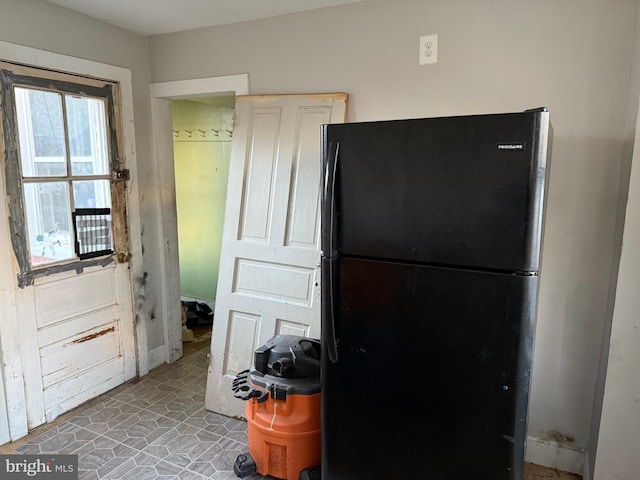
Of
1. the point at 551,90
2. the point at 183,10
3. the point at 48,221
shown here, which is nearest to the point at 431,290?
the point at 551,90

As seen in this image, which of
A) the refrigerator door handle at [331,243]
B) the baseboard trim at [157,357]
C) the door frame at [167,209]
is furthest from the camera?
the baseboard trim at [157,357]

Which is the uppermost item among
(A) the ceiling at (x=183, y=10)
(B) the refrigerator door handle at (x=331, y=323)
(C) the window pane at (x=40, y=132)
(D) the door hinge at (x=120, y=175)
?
(A) the ceiling at (x=183, y=10)

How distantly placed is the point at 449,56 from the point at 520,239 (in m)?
1.16

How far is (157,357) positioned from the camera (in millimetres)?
3193

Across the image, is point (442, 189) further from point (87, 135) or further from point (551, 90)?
point (87, 135)

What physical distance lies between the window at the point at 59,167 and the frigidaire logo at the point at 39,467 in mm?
910

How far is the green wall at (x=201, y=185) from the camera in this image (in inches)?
164

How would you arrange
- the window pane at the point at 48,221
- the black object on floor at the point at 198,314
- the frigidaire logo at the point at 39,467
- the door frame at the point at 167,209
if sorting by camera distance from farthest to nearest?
the black object on floor at the point at 198,314, the door frame at the point at 167,209, the window pane at the point at 48,221, the frigidaire logo at the point at 39,467

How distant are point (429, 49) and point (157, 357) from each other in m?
2.76

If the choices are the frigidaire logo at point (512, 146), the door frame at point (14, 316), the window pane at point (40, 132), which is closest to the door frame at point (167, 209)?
the door frame at point (14, 316)

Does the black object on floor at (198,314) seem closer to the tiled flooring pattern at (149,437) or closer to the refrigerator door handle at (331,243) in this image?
the tiled flooring pattern at (149,437)

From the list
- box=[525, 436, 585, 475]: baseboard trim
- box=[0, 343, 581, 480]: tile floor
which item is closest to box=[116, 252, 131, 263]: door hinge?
box=[0, 343, 581, 480]: tile floor

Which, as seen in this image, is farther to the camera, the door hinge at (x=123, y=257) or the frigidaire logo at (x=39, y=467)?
the door hinge at (x=123, y=257)

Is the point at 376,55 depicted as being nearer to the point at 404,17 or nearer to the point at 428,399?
the point at 404,17
